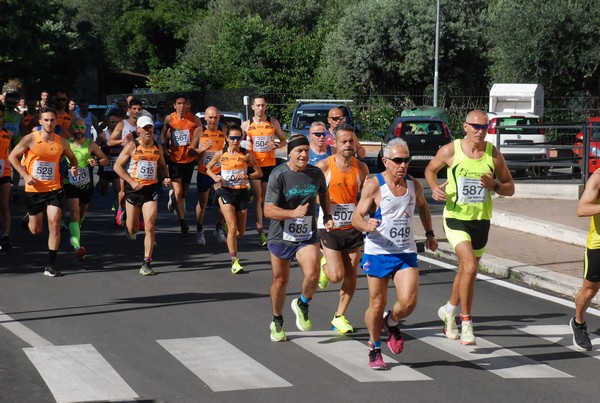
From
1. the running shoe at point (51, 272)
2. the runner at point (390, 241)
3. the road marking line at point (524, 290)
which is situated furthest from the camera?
the running shoe at point (51, 272)

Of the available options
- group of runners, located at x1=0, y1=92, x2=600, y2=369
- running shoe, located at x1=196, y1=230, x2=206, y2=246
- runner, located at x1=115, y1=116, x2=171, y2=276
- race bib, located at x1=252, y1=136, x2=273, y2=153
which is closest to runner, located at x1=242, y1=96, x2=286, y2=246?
race bib, located at x1=252, y1=136, x2=273, y2=153

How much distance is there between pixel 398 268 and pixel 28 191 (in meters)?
5.99

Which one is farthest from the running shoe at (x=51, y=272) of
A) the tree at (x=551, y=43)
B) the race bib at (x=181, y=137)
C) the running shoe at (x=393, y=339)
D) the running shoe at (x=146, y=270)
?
the tree at (x=551, y=43)

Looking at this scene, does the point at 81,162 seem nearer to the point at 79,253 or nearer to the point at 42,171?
the point at 79,253

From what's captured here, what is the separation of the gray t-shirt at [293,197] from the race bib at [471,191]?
46.1 inches

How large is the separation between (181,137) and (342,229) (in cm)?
688

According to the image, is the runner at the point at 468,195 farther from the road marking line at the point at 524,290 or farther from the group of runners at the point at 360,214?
the road marking line at the point at 524,290

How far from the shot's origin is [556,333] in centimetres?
988

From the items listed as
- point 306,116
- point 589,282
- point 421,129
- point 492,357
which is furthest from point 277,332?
point 306,116

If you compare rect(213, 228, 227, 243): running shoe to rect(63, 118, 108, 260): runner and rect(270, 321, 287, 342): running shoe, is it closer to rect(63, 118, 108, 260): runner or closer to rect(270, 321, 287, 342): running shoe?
rect(63, 118, 108, 260): runner

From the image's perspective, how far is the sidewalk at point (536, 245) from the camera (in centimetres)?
1248

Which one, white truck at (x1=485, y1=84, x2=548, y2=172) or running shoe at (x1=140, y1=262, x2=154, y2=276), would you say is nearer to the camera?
running shoe at (x1=140, y1=262, x2=154, y2=276)

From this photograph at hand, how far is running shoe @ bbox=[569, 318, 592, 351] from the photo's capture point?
9203 mm

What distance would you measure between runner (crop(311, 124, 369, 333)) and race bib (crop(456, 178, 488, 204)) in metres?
0.90
